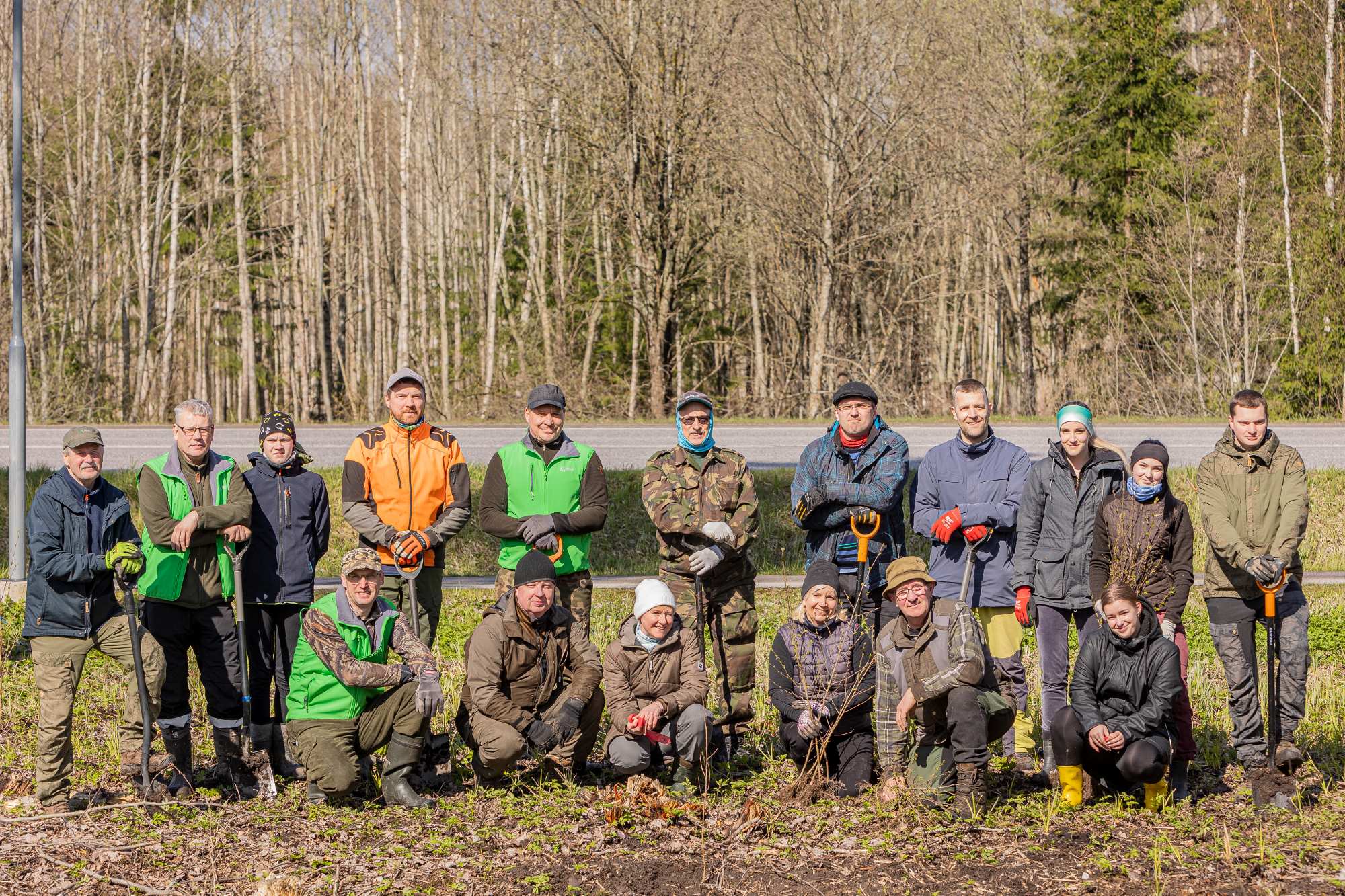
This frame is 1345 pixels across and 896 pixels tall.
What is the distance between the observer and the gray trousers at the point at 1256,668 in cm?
651

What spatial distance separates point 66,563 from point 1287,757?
6.15 meters

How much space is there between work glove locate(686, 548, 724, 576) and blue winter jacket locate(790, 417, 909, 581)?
19.5 inches

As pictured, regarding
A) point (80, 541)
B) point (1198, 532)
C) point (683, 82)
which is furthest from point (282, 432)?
point (683, 82)

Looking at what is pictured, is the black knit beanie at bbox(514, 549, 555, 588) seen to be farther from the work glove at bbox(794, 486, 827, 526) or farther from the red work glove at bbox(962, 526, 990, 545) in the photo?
the red work glove at bbox(962, 526, 990, 545)

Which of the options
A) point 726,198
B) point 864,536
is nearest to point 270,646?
point 864,536

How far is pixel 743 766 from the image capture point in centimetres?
712

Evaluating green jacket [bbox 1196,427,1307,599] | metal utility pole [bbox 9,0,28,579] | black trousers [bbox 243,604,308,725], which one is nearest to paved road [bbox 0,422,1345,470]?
metal utility pole [bbox 9,0,28,579]

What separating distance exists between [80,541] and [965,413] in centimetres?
464

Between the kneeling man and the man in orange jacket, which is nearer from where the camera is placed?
the kneeling man

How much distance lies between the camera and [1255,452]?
21.3 feet

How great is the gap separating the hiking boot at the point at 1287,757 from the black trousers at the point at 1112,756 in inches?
25.3

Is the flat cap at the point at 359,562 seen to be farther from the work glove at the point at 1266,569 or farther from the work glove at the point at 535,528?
the work glove at the point at 1266,569

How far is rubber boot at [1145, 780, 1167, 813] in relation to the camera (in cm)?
620

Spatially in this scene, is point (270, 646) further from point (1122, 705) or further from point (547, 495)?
point (1122, 705)
